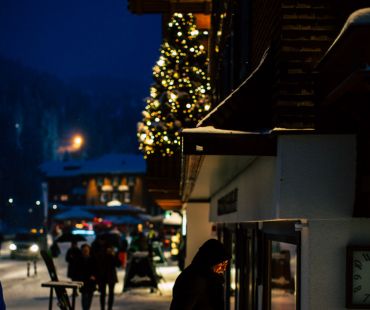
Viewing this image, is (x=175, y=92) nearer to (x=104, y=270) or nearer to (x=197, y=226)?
(x=104, y=270)

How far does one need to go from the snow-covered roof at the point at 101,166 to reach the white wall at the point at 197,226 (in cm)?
9241

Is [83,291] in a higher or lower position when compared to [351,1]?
lower

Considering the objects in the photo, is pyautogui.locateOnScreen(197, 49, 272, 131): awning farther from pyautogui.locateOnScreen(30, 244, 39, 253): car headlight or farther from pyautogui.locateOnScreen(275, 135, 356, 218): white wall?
pyautogui.locateOnScreen(30, 244, 39, 253): car headlight

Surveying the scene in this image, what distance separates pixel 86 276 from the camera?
52.7 feet

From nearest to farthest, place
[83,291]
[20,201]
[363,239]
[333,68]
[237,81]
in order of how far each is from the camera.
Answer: [333,68], [363,239], [237,81], [83,291], [20,201]

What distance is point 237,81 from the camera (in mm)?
10977

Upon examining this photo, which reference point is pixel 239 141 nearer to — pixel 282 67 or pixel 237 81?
pixel 282 67

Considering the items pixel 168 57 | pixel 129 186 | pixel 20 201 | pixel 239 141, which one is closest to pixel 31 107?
pixel 20 201

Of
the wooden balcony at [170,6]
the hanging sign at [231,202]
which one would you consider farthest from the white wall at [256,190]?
the wooden balcony at [170,6]

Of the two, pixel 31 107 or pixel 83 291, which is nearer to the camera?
pixel 83 291

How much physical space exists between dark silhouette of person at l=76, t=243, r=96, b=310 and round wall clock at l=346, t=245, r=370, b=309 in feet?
32.3

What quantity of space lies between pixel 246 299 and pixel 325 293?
5.54 metres

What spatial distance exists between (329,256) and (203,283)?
1165mm

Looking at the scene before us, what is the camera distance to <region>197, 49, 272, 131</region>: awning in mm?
7441
